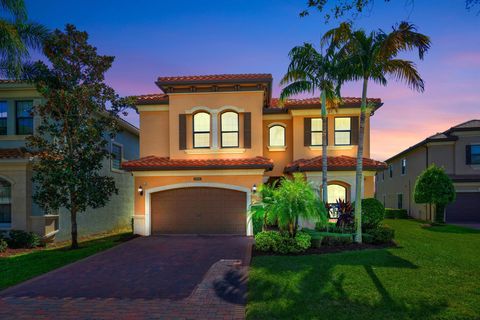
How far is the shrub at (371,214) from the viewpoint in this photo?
12.9 meters

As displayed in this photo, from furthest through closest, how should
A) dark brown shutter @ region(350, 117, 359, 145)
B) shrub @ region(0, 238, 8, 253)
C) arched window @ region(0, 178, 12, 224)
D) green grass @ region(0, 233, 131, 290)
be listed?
dark brown shutter @ region(350, 117, 359, 145) → arched window @ region(0, 178, 12, 224) → shrub @ region(0, 238, 8, 253) → green grass @ region(0, 233, 131, 290)

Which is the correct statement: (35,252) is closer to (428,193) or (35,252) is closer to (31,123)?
(31,123)

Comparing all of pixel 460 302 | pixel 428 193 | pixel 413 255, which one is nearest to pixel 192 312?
pixel 460 302

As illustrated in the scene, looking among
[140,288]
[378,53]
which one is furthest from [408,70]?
[140,288]

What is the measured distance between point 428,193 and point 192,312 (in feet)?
64.5

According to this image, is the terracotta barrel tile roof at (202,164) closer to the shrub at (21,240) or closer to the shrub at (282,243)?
the shrub at (282,243)

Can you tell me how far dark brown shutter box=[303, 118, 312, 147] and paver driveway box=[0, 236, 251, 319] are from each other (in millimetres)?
7869

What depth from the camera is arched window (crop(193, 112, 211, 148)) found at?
635 inches

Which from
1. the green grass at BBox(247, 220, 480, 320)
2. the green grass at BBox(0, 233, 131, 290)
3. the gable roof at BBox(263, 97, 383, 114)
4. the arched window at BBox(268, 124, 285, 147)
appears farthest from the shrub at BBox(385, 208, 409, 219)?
the green grass at BBox(0, 233, 131, 290)

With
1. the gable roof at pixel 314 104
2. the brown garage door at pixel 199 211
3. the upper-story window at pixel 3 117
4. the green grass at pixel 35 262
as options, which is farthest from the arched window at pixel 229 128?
the upper-story window at pixel 3 117

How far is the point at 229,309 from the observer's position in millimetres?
6121

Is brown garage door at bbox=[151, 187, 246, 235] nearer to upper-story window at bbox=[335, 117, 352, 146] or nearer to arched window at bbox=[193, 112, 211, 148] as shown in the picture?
arched window at bbox=[193, 112, 211, 148]

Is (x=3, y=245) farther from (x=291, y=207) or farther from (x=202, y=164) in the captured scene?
(x=291, y=207)

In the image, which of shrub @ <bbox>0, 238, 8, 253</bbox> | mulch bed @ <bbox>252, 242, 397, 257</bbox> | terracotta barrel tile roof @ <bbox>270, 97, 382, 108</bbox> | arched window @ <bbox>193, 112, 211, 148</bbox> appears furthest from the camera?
terracotta barrel tile roof @ <bbox>270, 97, 382, 108</bbox>
